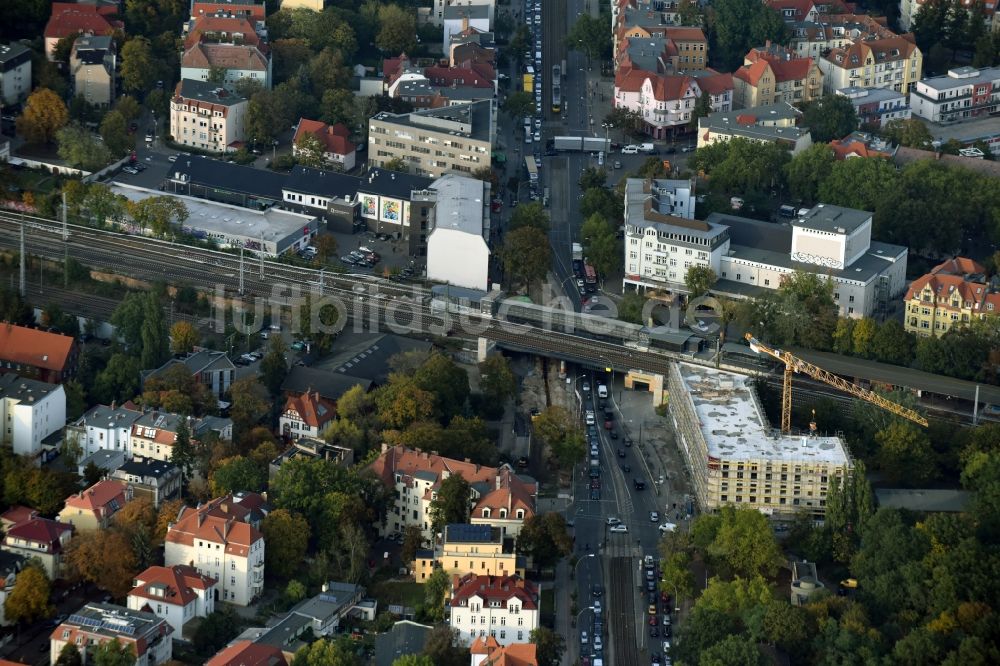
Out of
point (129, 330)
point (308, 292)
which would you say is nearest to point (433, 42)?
point (308, 292)

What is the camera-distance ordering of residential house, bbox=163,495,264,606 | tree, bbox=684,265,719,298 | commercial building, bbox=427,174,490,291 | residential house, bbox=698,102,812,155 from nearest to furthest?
residential house, bbox=163,495,264,606
tree, bbox=684,265,719,298
commercial building, bbox=427,174,490,291
residential house, bbox=698,102,812,155

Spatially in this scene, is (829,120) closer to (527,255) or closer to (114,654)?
(527,255)

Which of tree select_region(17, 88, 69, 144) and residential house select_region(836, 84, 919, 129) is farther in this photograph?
residential house select_region(836, 84, 919, 129)

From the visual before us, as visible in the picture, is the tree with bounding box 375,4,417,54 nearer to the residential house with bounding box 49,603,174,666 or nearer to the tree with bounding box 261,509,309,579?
the tree with bounding box 261,509,309,579

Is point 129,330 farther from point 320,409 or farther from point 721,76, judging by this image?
point 721,76

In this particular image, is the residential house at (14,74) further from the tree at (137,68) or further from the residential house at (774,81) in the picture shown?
the residential house at (774,81)

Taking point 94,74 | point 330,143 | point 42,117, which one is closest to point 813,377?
point 330,143

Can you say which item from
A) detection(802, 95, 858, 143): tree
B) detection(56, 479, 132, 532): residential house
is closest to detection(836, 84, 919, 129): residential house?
detection(802, 95, 858, 143): tree
